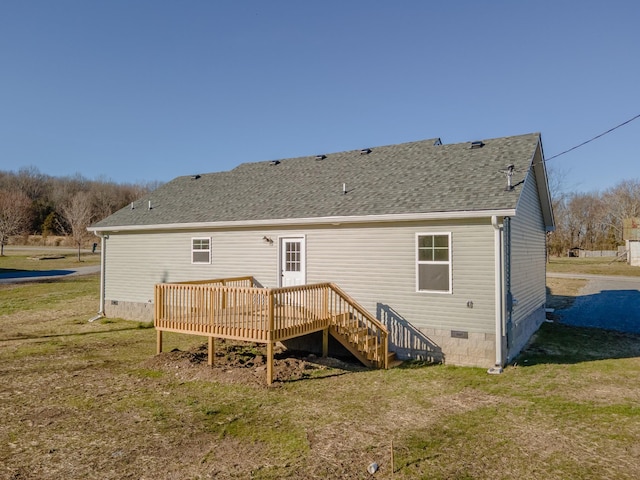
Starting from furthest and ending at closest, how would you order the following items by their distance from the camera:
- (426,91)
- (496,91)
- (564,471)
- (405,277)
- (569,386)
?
(426,91) < (496,91) < (405,277) < (569,386) < (564,471)

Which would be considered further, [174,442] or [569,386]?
[569,386]

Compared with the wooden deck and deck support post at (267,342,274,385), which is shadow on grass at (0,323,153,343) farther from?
deck support post at (267,342,274,385)

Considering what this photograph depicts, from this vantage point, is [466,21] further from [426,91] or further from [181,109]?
[181,109]

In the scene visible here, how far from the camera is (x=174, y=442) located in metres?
5.54

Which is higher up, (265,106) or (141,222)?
(265,106)

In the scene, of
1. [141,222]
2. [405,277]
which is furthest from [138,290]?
[405,277]

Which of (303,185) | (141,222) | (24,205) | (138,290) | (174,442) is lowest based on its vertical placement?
(174,442)

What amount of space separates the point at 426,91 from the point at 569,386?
14429 mm

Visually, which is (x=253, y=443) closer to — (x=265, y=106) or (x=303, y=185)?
(x=303, y=185)

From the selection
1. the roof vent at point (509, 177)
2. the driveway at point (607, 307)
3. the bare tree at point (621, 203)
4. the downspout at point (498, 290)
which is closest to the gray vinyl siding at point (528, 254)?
the roof vent at point (509, 177)

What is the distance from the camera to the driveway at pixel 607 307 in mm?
14184

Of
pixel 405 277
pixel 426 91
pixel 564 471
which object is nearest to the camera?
pixel 564 471

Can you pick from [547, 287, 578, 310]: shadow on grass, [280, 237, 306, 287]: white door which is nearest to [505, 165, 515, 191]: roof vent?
[280, 237, 306, 287]: white door

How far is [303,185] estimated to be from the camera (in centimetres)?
1332
